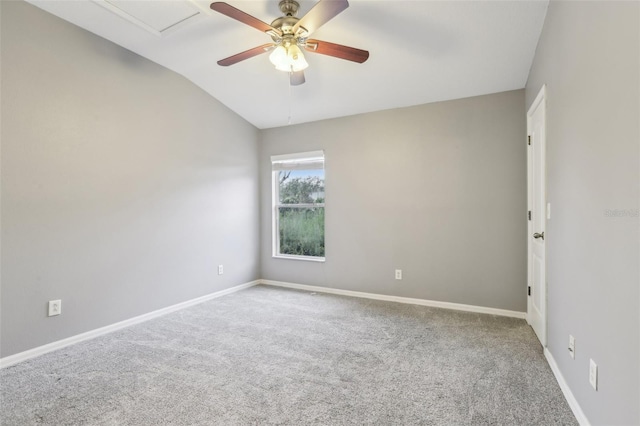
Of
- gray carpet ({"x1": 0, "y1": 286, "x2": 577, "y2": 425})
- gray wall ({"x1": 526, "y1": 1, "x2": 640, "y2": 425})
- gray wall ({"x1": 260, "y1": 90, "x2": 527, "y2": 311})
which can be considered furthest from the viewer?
gray wall ({"x1": 260, "y1": 90, "x2": 527, "y2": 311})

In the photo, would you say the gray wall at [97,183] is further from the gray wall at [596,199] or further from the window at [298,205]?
the gray wall at [596,199]

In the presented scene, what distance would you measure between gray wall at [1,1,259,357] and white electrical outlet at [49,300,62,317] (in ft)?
0.13

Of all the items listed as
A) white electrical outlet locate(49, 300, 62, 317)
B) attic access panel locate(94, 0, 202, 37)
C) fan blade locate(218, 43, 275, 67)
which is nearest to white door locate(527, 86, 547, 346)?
fan blade locate(218, 43, 275, 67)

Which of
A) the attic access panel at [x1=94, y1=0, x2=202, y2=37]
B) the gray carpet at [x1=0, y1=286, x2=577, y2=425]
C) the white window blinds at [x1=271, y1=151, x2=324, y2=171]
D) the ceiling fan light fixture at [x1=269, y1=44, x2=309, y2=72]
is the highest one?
the attic access panel at [x1=94, y1=0, x2=202, y2=37]

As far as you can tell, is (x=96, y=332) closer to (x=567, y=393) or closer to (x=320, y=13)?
(x=320, y=13)

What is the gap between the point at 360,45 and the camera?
2.92 m

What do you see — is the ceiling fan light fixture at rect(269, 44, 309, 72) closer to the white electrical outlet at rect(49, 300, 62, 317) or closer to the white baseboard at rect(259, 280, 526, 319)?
the white electrical outlet at rect(49, 300, 62, 317)

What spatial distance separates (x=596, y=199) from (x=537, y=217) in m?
1.49

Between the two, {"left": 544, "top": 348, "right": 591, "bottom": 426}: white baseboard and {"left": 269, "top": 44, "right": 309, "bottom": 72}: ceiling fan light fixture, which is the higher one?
{"left": 269, "top": 44, "right": 309, "bottom": 72}: ceiling fan light fixture

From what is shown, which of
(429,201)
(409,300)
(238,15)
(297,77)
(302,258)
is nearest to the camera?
(238,15)

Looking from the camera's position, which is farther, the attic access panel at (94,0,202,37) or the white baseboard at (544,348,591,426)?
the attic access panel at (94,0,202,37)

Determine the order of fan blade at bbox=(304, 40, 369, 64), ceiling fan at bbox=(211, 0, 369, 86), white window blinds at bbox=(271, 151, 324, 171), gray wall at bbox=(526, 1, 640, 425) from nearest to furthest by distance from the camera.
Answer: gray wall at bbox=(526, 1, 640, 425) < ceiling fan at bbox=(211, 0, 369, 86) < fan blade at bbox=(304, 40, 369, 64) < white window blinds at bbox=(271, 151, 324, 171)

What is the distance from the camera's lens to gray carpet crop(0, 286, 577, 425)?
1.81 m

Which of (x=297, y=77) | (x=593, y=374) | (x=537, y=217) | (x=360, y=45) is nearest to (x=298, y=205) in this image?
(x=297, y=77)
